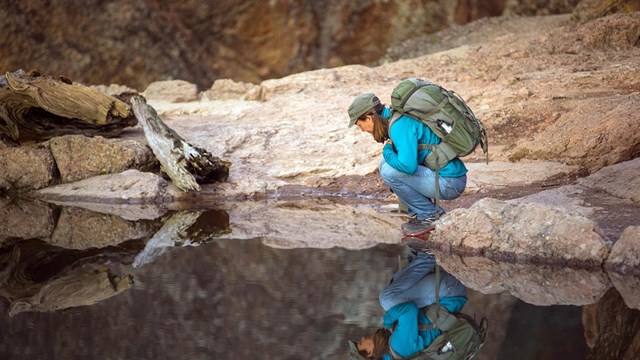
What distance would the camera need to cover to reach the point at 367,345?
4426 mm

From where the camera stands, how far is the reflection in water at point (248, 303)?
4402 mm

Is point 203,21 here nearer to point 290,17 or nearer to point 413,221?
point 290,17

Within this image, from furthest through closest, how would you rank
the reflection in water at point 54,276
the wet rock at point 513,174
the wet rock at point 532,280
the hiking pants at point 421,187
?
the wet rock at point 513,174
the hiking pants at point 421,187
the reflection in water at point 54,276
the wet rock at point 532,280

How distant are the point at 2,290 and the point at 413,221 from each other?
121 inches

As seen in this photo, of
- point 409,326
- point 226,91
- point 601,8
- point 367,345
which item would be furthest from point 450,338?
point 601,8

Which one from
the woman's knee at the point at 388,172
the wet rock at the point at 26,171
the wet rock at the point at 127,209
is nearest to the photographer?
the woman's knee at the point at 388,172

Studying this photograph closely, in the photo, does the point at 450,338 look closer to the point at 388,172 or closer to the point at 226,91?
the point at 388,172

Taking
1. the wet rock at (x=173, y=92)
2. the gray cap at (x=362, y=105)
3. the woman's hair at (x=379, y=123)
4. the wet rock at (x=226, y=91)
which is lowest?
the wet rock at (x=226, y=91)

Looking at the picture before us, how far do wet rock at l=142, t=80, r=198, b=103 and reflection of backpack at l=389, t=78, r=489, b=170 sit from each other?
701cm

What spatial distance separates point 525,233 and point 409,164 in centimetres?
98

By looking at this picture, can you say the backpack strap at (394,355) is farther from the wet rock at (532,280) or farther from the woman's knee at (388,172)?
the woman's knee at (388,172)

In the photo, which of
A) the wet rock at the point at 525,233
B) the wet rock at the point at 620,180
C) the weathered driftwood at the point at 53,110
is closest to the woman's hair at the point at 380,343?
the wet rock at the point at 525,233

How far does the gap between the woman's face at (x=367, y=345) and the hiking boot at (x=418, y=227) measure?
2419 millimetres

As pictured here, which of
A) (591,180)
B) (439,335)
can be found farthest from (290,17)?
(439,335)
